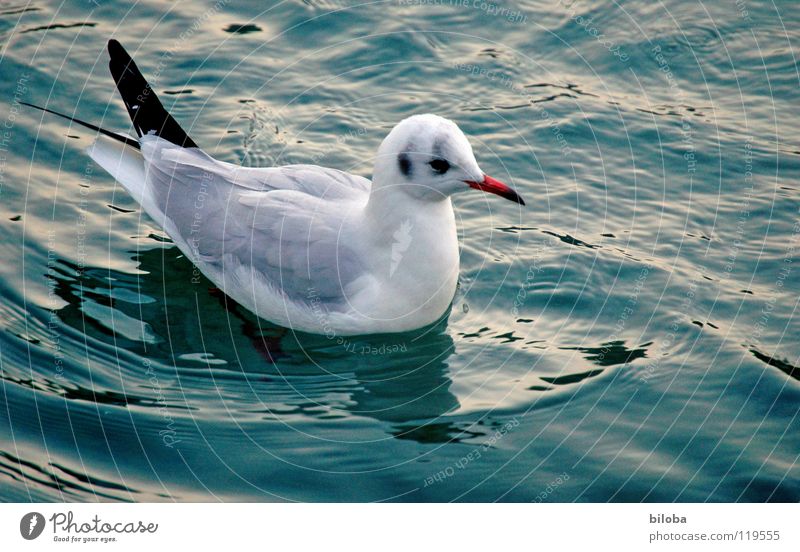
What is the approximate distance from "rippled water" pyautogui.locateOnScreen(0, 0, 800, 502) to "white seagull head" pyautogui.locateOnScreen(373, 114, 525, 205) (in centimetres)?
113

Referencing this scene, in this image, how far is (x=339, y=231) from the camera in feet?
22.6

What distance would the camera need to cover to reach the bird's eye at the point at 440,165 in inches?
254

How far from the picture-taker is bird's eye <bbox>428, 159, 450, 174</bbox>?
645cm

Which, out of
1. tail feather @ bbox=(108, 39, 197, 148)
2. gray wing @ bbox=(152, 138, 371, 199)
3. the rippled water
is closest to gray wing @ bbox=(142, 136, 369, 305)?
gray wing @ bbox=(152, 138, 371, 199)

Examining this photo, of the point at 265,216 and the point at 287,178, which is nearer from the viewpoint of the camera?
the point at 265,216

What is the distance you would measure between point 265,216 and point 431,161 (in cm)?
124
